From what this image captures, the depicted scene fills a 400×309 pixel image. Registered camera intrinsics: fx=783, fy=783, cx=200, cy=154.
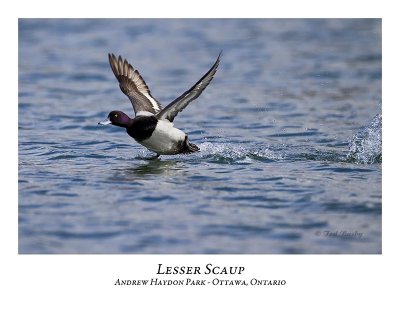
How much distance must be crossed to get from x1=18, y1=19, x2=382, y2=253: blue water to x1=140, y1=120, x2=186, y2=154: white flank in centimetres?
25

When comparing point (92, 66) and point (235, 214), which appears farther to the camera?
point (92, 66)

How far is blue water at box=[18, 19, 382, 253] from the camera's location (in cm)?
778

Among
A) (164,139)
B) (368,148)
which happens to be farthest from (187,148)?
(368,148)

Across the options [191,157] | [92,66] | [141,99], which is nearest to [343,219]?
[191,157]

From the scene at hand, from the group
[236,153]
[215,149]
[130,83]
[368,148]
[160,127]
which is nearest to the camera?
[160,127]

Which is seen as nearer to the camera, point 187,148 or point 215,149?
point 187,148

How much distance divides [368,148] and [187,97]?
253cm

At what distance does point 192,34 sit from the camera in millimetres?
21828

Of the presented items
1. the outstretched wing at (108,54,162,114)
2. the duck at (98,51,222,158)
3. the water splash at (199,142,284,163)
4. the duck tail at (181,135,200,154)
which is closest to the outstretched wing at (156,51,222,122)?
the duck at (98,51,222,158)

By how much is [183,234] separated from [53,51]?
44.6 ft

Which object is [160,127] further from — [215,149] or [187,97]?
[215,149]

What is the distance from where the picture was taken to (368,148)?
10.4m

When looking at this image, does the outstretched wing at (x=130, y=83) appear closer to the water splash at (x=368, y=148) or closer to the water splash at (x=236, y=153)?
the water splash at (x=236, y=153)
